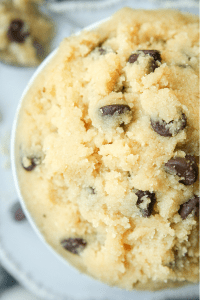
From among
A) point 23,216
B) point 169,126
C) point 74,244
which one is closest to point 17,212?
point 23,216

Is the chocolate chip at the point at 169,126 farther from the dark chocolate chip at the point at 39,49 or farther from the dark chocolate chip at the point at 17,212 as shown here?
the dark chocolate chip at the point at 17,212

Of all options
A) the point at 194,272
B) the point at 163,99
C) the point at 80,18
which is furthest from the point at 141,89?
the point at 80,18

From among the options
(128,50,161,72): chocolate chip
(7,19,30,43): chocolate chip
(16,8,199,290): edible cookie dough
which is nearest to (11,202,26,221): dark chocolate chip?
(16,8,199,290): edible cookie dough

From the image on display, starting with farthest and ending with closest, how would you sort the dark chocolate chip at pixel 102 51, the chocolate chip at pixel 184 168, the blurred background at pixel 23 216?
the blurred background at pixel 23 216 → the dark chocolate chip at pixel 102 51 → the chocolate chip at pixel 184 168

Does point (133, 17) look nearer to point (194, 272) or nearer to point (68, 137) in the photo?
point (68, 137)

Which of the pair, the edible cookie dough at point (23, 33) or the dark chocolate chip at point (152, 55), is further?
the edible cookie dough at point (23, 33)

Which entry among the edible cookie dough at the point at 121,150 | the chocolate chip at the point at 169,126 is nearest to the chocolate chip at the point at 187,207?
the edible cookie dough at the point at 121,150

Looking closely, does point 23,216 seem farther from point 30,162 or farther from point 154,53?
point 154,53
